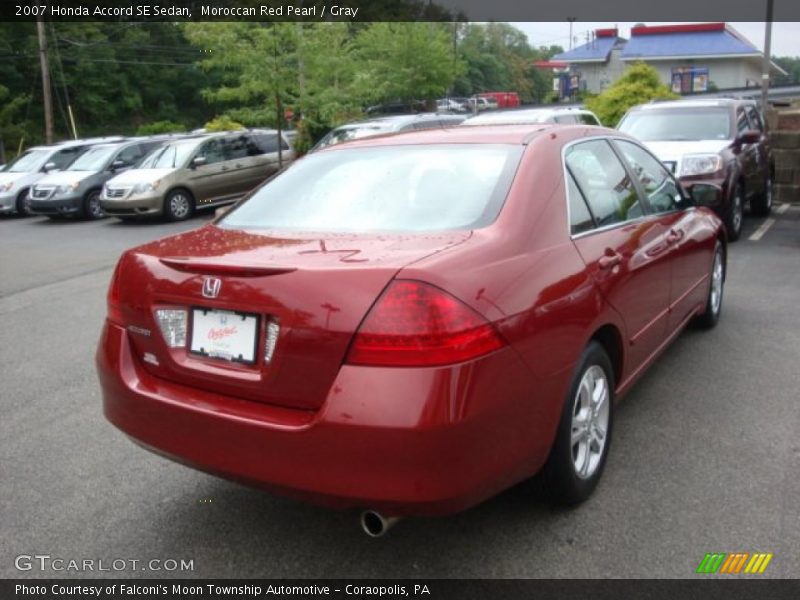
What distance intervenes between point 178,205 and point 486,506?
13.3 metres

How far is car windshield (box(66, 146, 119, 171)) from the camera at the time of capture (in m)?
17.4

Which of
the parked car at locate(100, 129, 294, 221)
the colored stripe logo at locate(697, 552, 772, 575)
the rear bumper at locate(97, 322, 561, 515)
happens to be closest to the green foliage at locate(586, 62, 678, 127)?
the parked car at locate(100, 129, 294, 221)

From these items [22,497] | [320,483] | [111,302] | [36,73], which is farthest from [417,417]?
[36,73]

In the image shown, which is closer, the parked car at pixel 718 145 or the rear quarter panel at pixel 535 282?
the rear quarter panel at pixel 535 282

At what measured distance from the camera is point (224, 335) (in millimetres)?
2703

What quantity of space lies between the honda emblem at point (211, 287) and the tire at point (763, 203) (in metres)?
10.8

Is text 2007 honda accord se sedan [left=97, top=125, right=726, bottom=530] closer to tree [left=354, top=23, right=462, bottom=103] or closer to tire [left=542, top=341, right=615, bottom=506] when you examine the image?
tire [left=542, top=341, right=615, bottom=506]

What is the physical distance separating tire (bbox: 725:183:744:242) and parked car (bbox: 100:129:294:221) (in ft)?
33.6

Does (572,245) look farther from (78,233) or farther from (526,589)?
(78,233)

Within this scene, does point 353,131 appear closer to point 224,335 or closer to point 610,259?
point 610,259

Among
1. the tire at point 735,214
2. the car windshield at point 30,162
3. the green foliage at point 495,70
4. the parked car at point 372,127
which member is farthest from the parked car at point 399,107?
the green foliage at point 495,70

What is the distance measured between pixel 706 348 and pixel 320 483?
148 inches

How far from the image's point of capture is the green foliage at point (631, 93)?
20594 millimetres

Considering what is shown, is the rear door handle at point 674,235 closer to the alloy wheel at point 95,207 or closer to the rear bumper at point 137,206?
the rear bumper at point 137,206
